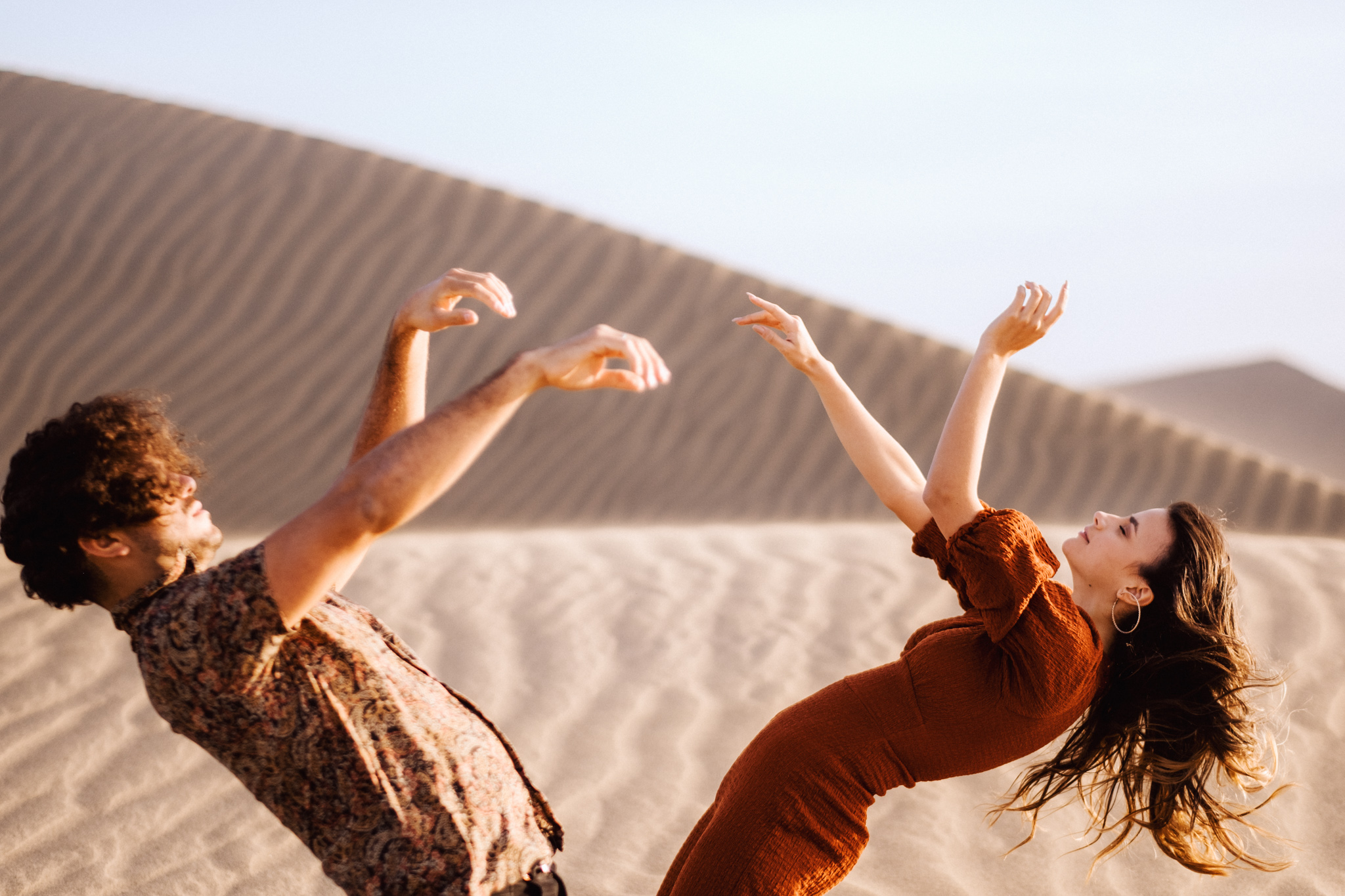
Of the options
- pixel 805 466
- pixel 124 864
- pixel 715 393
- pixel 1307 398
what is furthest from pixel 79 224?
pixel 1307 398

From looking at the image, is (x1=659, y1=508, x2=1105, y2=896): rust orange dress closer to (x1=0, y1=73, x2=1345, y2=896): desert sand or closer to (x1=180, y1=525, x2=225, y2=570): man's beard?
(x1=180, y1=525, x2=225, y2=570): man's beard

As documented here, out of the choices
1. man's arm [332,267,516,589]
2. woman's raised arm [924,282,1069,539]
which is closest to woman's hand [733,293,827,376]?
woman's raised arm [924,282,1069,539]

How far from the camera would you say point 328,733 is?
160 cm

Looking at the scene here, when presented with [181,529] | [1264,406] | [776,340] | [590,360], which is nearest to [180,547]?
[181,529]

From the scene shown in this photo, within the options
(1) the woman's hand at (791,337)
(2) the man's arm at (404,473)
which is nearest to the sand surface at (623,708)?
(1) the woman's hand at (791,337)

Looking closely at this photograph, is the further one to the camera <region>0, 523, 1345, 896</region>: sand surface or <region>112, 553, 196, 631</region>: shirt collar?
<region>0, 523, 1345, 896</region>: sand surface

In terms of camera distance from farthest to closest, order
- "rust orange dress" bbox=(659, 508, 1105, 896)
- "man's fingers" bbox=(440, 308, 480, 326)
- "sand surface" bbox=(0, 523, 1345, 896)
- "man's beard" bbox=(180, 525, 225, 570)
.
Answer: "sand surface" bbox=(0, 523, 1345, 896) < "rust orange dress" bbox=(659, 508, 1105, 896) < "man's fingers" bbox=(440, 308, 480, 326) < "man's beard" bbox=(180, 525, 225, 570)

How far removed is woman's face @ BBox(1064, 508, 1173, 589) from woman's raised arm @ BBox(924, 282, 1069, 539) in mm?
284

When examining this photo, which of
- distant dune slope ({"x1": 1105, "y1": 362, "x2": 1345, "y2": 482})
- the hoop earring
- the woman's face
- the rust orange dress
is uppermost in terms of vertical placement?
the woman's face

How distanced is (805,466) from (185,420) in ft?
15.6

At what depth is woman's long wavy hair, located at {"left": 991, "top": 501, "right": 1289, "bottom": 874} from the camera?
2.10 meters

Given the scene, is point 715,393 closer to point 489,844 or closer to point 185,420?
point 185,420

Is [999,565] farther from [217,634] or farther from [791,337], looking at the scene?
[217,634]

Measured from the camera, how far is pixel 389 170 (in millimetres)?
11109
